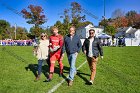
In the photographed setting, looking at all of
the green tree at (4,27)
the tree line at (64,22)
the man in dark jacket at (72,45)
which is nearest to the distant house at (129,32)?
the tree line at (64,22)

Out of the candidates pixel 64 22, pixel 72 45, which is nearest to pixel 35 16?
pixel 64 22

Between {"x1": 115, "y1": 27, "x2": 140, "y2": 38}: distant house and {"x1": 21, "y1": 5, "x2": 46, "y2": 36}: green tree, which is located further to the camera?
{"x1": 115, "y1": 27, "x2": 140, "y2": 38}: distant house

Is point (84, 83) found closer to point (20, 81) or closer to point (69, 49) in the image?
point (69, 49)

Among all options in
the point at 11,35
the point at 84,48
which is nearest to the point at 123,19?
the point at 11,35

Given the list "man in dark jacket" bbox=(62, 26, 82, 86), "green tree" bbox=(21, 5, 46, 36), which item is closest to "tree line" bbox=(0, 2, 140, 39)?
"green tree" bbox=(21, 5, 46, 36)

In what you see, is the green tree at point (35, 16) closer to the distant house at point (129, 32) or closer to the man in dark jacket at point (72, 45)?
the distant house at point (129, 32)

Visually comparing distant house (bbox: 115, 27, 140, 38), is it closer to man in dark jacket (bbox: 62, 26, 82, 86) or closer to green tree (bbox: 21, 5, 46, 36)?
green tree (bbox: 21, 5, 46, 36)

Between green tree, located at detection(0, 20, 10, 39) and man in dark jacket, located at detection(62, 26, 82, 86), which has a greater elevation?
green tree, located at detection(0, 20, 10, 39)

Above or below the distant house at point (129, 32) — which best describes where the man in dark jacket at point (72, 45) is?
below

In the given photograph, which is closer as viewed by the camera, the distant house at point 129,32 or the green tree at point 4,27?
the distant house at point 129,32

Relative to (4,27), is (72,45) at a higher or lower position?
lower

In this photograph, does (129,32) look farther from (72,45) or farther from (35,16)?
(72,45)

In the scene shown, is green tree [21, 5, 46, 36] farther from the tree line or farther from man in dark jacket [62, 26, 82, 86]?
man in dark jacket [62, 26, 82, 86]

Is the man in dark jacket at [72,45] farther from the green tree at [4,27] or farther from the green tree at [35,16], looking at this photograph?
the green tree at [4,27]
